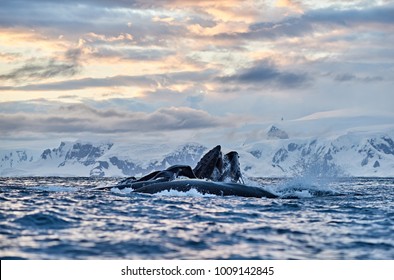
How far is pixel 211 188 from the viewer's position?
44781 mm

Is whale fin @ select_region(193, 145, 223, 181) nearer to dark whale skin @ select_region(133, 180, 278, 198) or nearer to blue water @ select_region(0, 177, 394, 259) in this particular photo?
dark whale skin @ select_region(133, 180, 278, 198)

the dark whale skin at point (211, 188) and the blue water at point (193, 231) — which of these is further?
the dark whale skin at point (211, 188)

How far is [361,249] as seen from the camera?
20.3 meters

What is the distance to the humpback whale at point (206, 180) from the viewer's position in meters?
45.0

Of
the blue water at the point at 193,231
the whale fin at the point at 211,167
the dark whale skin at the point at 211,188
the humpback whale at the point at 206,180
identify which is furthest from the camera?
the whale fin at the point at 211,167

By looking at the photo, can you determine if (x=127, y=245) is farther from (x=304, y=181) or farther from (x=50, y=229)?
(x=304, y=181)

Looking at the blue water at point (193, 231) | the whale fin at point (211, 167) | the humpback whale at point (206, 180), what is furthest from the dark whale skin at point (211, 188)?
the blue water at point (193, 231)

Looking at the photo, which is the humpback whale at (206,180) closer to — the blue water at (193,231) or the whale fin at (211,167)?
the whale fin at (211,167)

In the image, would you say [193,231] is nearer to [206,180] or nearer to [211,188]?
[211,188]

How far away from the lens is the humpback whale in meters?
45.0

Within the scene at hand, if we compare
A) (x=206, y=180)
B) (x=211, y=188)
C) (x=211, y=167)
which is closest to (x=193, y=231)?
(x=211, y=188)

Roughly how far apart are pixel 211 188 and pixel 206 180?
10.5 ft

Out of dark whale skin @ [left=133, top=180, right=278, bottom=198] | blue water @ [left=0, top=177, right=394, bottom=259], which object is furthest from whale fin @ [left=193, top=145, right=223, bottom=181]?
blue water @ [left=0, top=177, right=394, bottom=259]
